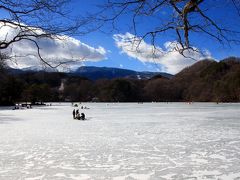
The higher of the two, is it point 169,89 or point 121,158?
point 169,89

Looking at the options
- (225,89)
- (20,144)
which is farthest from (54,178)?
(225,89)

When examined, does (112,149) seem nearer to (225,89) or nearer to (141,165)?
(141,165)

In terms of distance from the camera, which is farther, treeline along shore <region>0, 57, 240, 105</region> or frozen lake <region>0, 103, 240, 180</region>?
treeline along shore <region>0, 57, 240, 105</region>

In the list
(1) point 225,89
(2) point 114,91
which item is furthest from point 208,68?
(2) point 114,91

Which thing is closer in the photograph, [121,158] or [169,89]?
[121,158]

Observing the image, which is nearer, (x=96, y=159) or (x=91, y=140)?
(x=96, y=159)

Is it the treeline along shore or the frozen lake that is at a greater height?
the treeline along shore

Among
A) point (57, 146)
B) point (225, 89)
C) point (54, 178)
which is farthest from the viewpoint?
point (225, 89)

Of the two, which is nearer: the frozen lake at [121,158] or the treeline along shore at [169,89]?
the frozen lake at [121,158]

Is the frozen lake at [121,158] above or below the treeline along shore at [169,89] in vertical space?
below

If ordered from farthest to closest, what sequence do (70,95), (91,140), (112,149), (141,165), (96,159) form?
(70,95) → (91,140) → (112,149) → (96,159) → (141,165)

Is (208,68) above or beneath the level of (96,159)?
above

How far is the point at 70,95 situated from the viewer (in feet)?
497

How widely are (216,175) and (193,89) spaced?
143 m
